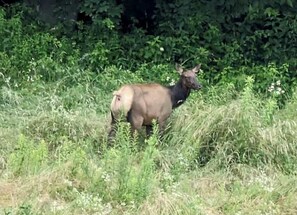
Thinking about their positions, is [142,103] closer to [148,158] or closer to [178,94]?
[178,94]

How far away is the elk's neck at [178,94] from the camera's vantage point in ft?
34.6

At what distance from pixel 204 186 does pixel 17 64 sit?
4483 millimetres

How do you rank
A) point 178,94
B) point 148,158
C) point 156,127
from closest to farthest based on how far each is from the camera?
point 148,158 → point 156,127 → point 178,94

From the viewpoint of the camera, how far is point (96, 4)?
1379cm

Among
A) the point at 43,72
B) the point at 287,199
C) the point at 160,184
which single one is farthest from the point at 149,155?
the point at 43,72

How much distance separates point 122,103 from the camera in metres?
9.98

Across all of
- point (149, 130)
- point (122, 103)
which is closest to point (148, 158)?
point (122, 103)

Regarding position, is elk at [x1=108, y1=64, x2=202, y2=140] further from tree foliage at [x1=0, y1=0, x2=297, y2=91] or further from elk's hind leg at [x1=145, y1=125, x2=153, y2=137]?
tree foliage at [x1=0, y1=0, x2=297, y2=91]

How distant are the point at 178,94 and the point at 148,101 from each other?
1.69 feet

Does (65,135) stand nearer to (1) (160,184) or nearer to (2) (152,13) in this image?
(1) (160,184)

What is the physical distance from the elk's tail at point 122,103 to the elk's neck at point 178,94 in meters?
0.67

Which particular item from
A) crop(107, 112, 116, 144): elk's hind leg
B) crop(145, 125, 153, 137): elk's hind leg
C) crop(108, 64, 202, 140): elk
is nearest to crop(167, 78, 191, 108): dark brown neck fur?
crop(108, 64, 202, 140): elk

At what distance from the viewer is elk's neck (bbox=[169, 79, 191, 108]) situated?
10555 mm

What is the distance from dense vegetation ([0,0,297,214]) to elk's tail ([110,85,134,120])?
1.16 ft
